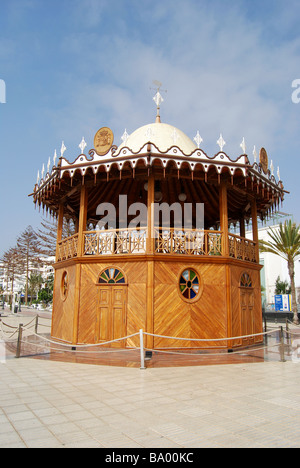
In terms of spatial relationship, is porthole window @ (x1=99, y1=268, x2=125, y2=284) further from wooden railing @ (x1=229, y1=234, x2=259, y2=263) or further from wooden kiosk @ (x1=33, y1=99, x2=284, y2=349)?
wooden railing @ (x1=229, y1=234, x2=259, y2=263)

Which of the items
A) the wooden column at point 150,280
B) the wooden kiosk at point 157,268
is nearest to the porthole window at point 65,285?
the wooden kiosk at point 157,268

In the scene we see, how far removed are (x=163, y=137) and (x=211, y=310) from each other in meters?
8.28

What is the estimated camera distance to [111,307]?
1259 centimetres

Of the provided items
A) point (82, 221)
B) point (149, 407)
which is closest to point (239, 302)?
point (82, 221)

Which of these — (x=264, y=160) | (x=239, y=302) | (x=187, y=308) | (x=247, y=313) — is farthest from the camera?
(x=264, y=160)

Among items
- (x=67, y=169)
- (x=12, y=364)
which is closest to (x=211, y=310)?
(x=12, y=364)

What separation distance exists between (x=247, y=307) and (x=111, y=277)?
19.1 feet

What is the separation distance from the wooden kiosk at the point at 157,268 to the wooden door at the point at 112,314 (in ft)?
0.12

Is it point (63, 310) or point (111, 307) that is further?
point (63, 310)

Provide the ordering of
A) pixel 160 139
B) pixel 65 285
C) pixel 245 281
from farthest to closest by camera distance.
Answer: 1. pixel 160 139
2. pixel 65 285
3. pixel 245 281

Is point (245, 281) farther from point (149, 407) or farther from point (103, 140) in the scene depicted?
point (149, 407)

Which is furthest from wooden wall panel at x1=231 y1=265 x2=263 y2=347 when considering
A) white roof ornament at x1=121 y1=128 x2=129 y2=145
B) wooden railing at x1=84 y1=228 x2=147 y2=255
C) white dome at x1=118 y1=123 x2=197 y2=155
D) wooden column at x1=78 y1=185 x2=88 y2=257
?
white roof ornament at x1=121 y1=128 x2=129 y2=145

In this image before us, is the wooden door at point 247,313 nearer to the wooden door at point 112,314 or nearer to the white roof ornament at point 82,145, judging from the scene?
the wooden door at point 112,314

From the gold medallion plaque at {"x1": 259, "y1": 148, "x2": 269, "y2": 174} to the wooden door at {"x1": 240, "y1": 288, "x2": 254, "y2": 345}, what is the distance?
17.2 feet
